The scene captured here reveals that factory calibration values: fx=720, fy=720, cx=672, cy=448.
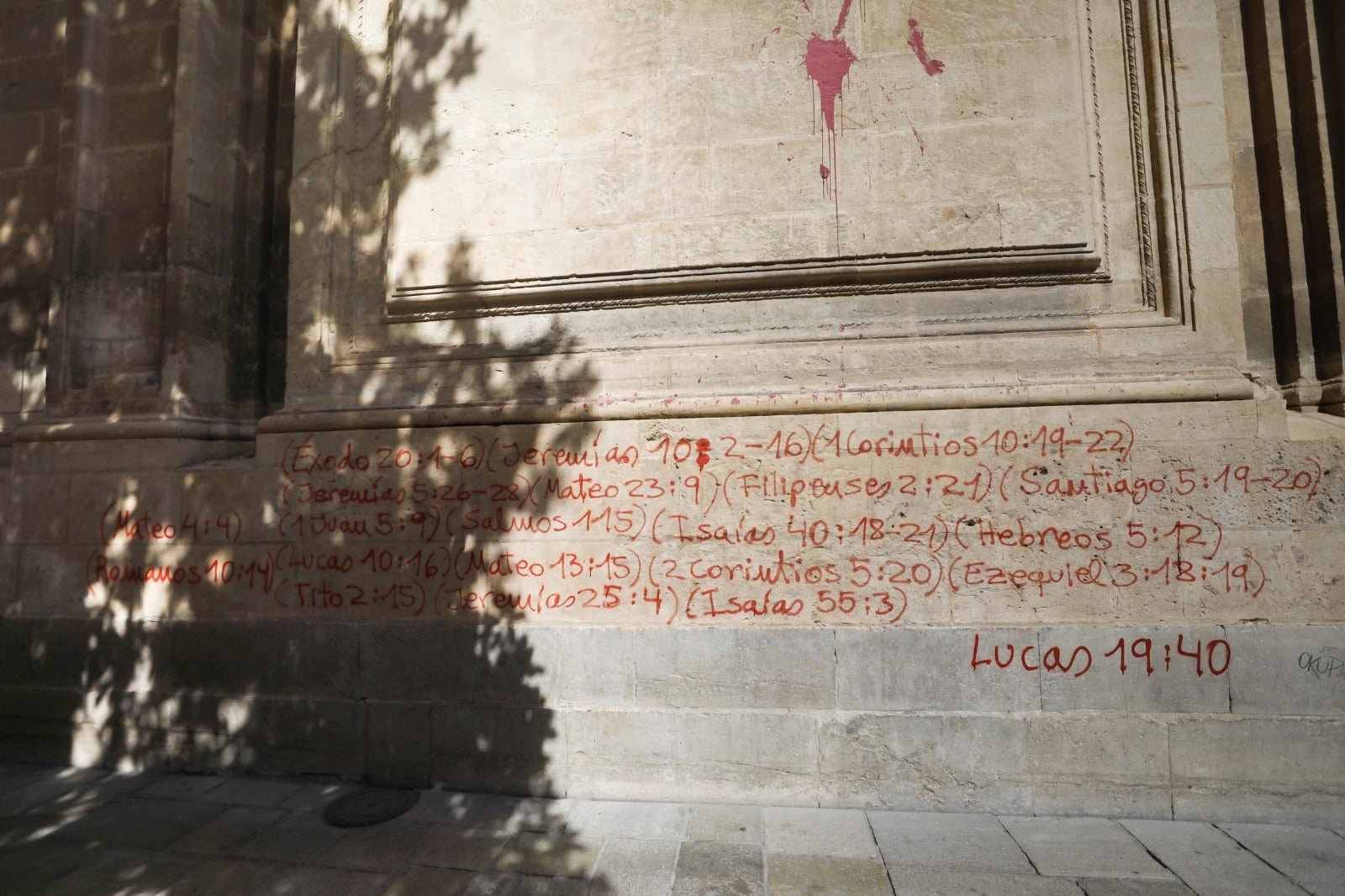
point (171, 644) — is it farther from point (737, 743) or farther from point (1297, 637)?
point (1297, 637)

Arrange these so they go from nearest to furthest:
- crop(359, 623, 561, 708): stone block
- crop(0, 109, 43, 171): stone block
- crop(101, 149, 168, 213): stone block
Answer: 1. crop(359, 623, 561, 708): stone block
2. crop(101, 149, 168, 213): stone block
3. crop(0, 109, 43, 171): stone block

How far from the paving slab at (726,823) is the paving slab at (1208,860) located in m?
2.27

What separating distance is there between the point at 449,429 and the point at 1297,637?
591 cm

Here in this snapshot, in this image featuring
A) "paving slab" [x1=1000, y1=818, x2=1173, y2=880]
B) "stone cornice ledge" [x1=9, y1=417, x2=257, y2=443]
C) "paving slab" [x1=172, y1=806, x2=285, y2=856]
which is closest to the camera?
"paving slab" [x1=1000, y1=818, x2=1173, y2=880]

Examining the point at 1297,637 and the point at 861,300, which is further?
the point at 861,300

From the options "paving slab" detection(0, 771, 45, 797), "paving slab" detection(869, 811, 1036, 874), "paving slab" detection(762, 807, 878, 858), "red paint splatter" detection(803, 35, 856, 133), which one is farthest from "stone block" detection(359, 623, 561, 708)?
"red paint splatter" detection(803, 35, 856, 133)

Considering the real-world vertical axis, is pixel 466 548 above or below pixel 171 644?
above

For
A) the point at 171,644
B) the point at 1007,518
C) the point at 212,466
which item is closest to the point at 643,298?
the point at 1007,518

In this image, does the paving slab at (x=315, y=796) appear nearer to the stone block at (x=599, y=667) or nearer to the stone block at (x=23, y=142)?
the stone block at (x=599, y=667)

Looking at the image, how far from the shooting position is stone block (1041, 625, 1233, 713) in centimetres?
461

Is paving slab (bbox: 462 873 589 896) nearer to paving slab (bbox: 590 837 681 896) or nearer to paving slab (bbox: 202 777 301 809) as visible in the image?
paving slab (bbox: 590 837 681 896)

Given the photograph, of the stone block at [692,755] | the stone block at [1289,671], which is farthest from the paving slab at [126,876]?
the stone block at [1289,671]

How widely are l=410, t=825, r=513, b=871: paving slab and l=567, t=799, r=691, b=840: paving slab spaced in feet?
1.60

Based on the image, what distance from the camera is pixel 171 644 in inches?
225
